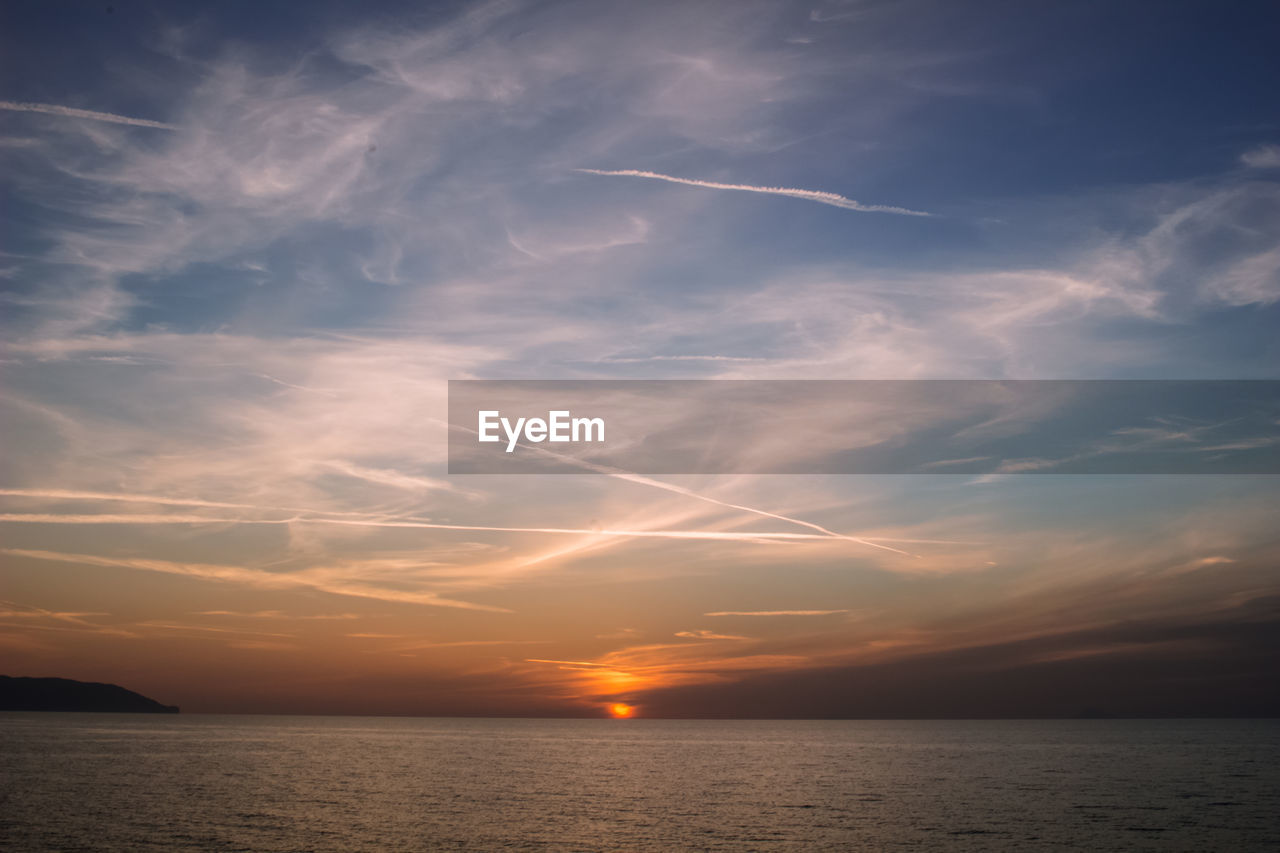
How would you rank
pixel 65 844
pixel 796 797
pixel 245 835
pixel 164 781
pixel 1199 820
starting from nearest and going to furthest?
pixel 65 844 < pixel 245 835 < pixel 1199 820 < pixel 796 797 < pixel 164 781

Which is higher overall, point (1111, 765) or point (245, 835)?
point (245, 835)

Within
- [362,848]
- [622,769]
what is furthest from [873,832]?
[622,769]

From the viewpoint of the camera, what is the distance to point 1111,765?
538ft

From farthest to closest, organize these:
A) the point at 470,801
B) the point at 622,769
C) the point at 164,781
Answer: the point at 622,769 → the point at 164,781 → the point at 470,801

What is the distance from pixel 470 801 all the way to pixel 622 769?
212 feet

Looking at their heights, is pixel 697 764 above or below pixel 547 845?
below

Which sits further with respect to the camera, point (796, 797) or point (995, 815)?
point (796, 797)

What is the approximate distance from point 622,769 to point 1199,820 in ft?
322

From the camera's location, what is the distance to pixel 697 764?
173m

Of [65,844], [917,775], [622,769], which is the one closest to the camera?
[65,844]

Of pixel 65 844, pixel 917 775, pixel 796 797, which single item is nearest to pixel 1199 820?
pixel 796 797

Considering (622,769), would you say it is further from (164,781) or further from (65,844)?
(65,844)

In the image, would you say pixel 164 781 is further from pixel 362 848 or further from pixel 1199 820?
pixel 1199 820

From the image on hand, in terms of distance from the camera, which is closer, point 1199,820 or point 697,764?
point 1199,820
